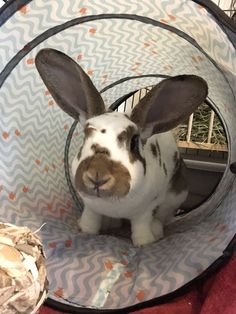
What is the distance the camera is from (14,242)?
0.60 meters

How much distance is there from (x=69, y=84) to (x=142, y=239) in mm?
409

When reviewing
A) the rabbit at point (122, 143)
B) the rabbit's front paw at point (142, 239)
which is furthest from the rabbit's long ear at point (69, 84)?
the rabbit's front paw at point (142, 239)

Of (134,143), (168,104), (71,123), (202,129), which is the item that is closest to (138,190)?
(134,143)

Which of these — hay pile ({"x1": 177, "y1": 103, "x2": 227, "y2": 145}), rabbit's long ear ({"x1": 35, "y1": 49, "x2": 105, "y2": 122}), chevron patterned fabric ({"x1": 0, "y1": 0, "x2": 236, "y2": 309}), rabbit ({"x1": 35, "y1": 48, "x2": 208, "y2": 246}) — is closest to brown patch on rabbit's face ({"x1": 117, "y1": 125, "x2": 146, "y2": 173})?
rabbit ({"x1": 35, "y1": 48, "x2": 208, "y2": 246})

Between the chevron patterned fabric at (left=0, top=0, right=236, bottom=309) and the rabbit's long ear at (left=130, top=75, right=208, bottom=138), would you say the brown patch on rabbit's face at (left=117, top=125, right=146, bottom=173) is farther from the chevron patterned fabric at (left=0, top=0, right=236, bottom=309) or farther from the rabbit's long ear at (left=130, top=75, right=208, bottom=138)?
the chevron patterned fabric at (left=0, top=0, right=236, bottom=309)

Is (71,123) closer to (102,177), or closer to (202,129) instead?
(102,177)

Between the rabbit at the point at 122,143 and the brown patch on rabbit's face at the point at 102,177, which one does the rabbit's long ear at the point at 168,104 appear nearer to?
the rabbit at the point at 122,143

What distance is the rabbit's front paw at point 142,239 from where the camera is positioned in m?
1.15

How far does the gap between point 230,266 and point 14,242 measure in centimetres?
45

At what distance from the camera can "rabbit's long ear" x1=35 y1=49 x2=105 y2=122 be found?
1039 mm

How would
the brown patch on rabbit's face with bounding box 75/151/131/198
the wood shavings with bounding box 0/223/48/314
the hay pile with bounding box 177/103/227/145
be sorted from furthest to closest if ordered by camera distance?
the hay pile with bounding box 177/103/227/145 → the brown patch on rabbit's face with bounding box 75/151/131/198 → the wood shavings with bounding box 0/223/48/314

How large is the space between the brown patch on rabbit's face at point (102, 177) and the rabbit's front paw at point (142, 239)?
25 cm

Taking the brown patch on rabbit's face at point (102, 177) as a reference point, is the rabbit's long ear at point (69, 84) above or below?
above

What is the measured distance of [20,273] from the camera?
56 cm
